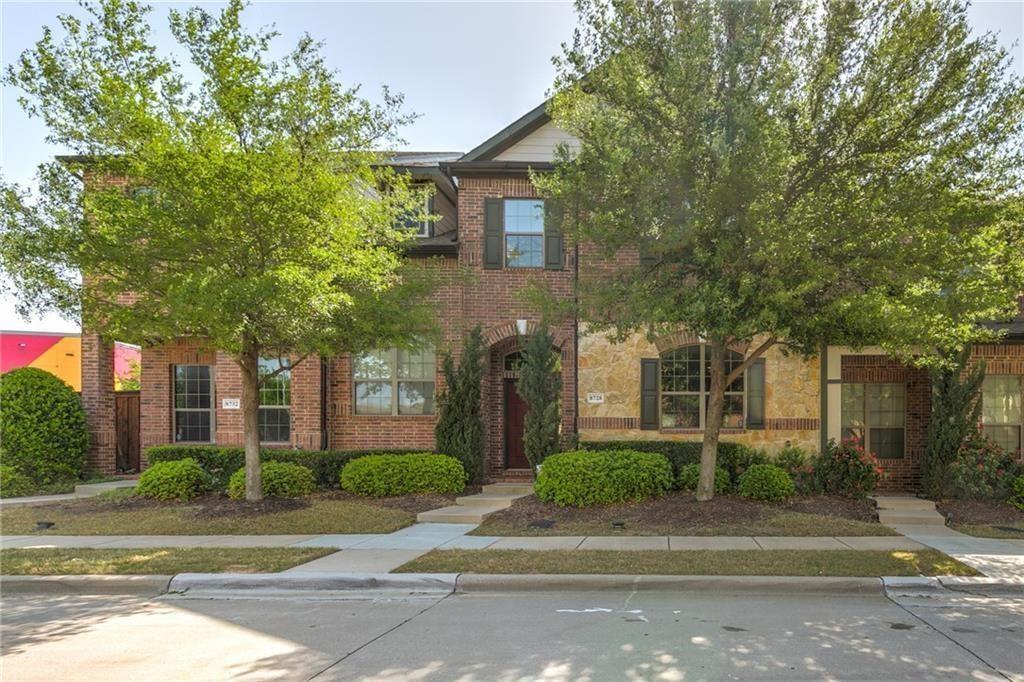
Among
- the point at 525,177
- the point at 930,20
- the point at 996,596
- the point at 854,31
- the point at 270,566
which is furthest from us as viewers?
the point at 525,177

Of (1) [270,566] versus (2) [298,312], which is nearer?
(1) [270,566]

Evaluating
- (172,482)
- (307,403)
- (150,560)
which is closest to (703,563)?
(150,560)

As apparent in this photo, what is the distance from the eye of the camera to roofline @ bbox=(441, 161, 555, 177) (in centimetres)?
1477

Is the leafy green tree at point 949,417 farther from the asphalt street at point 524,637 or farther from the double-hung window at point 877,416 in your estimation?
the asphalt street at point 524,637

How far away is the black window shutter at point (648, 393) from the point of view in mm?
14422

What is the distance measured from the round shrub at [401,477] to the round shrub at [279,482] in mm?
763

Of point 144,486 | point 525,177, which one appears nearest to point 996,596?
point 525,177

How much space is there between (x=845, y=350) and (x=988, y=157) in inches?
216

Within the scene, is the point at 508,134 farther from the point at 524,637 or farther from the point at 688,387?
the point at 524,637

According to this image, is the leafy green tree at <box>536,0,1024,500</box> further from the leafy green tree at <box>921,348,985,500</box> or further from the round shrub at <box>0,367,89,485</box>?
the round shrub at <box>0,367,89,485</box>

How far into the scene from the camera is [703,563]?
7.97 meters

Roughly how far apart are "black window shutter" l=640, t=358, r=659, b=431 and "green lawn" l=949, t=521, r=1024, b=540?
17.9ft

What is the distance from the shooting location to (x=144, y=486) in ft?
42.9

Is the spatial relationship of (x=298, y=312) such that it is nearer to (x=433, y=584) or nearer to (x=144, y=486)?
(x=433, y=584)
